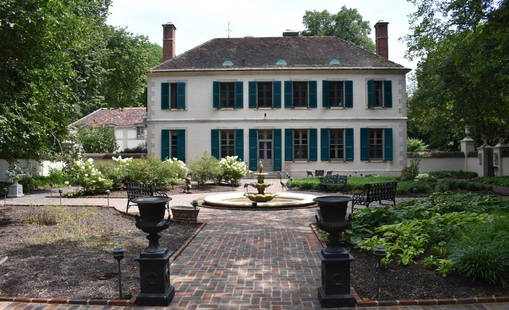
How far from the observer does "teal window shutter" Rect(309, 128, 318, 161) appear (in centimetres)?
2458

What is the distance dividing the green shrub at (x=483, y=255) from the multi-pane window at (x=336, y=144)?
62.4ft

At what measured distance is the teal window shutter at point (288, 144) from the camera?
24.6 m

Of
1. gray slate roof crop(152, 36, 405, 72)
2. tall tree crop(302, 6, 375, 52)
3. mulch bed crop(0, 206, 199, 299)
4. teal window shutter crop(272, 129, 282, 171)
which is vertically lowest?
mulch bed crop(0, 206, 199, 299)

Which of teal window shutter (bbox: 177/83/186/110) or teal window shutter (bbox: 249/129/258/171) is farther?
teal window shutter (bbox: 177/83/186/110)

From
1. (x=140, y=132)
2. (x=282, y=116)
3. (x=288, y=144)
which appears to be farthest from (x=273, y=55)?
(x=140, y=132)

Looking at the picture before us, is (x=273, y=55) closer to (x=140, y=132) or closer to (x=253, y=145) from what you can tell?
(x=253, y=145)

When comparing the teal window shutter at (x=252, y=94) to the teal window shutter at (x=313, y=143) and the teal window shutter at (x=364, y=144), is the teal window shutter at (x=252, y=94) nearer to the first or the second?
the teal window shutter at (x=313, y=143)

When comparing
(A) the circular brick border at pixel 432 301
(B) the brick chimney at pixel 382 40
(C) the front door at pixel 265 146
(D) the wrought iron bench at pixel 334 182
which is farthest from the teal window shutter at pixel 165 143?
(A) the circular brick border at pixel 432 301

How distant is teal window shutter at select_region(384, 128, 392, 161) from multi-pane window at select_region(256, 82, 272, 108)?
7536 mm

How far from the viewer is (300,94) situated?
25016mm

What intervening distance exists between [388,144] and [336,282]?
21.5 meters

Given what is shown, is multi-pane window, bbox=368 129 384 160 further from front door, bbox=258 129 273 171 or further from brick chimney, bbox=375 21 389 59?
front door, bbox=258 129 273 171

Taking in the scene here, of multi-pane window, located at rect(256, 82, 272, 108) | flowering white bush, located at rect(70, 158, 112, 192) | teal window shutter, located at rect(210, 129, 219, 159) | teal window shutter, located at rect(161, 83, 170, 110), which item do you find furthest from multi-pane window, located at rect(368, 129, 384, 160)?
flowering white bush, located at rect(70, 158, 112, 192)

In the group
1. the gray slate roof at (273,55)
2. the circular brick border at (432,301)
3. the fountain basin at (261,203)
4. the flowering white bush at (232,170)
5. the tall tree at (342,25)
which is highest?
the tall tree at (342,25)
